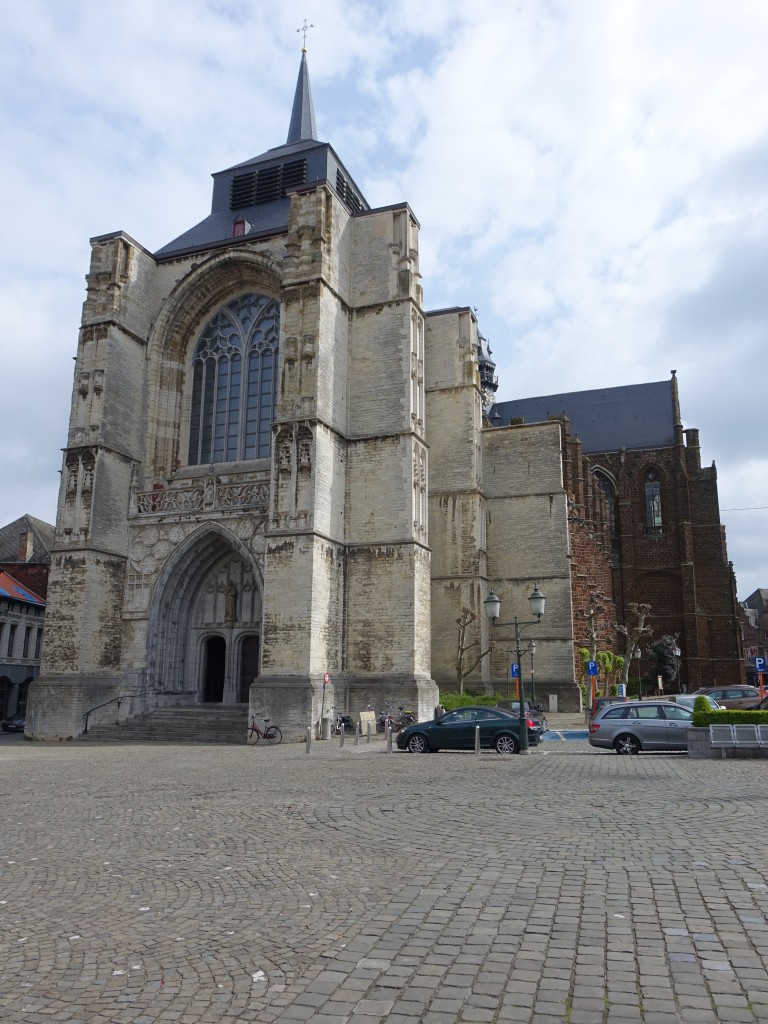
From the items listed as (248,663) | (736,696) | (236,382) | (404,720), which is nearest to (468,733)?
(404,720)

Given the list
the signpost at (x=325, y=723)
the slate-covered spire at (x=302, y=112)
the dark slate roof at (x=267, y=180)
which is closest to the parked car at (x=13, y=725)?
the signpost at (x=325, y=723)

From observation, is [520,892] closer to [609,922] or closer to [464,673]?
[609,922]

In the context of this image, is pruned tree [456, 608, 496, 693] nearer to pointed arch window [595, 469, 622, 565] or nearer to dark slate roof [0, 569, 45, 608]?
dark slate roof [0, 569, 45, 608]

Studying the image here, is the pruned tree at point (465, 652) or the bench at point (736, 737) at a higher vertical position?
the pruned tree at point (465, 652)

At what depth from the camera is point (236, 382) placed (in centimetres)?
2773

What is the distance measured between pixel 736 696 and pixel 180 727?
57.1 ft

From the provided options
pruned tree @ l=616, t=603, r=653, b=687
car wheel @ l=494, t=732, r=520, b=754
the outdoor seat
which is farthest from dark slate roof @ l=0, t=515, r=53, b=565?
the outdoor seat

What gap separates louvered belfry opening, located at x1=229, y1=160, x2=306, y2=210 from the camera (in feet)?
103

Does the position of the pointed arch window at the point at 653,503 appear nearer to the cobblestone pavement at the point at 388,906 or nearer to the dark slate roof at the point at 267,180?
the dark slate roof at the point at 267,180

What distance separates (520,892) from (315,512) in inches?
688

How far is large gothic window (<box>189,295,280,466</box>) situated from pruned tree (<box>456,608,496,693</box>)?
8.79 meters

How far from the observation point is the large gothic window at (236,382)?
1062 inches

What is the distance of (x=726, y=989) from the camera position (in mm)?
3693

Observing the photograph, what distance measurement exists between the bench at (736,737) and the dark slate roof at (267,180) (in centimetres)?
2216
